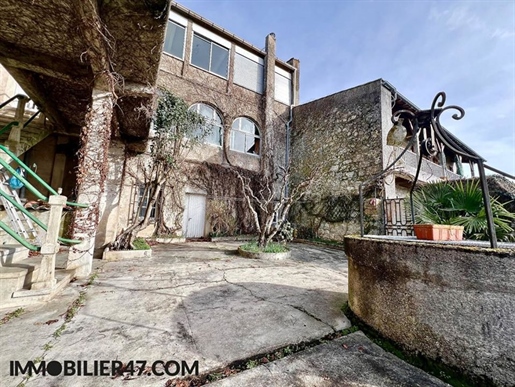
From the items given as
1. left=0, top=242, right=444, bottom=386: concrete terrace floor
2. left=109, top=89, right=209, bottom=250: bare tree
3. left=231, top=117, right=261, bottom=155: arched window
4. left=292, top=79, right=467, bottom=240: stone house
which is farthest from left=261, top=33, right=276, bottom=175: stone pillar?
left=0, top=242, right=444, bottom=386: concrete terrace floor

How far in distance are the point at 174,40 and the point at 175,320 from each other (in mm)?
10349

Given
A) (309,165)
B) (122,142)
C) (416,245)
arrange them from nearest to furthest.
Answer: (416,245) → (122,142) → (309,165)

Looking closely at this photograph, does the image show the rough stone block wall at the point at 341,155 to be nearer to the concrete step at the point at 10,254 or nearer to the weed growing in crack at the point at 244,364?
the weed growing in crack at the point at 244,364

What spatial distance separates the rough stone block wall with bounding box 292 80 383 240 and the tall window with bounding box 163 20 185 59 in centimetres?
615

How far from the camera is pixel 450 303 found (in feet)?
4.52

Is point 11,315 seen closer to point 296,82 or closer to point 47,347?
point 47,347

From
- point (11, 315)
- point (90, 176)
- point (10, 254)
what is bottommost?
point (11, 315)

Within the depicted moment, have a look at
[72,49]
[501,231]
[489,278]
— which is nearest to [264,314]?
[489,278]

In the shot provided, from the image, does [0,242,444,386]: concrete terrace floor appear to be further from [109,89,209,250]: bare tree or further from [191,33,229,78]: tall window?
[191,33,229,78]: tall window

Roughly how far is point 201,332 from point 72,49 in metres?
3.97

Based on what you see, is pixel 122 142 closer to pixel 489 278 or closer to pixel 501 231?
pixel 489 278

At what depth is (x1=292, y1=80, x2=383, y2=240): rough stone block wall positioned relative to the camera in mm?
7547

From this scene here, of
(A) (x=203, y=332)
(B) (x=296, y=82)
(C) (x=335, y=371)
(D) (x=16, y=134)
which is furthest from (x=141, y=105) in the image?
(B) (x=296, y=82)

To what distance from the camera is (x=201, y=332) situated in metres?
1.75
